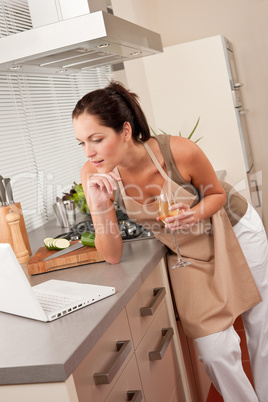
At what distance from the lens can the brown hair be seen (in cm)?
180

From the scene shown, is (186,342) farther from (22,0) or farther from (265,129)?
(265,129)

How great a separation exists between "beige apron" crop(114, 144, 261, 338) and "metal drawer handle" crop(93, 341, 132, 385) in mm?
515

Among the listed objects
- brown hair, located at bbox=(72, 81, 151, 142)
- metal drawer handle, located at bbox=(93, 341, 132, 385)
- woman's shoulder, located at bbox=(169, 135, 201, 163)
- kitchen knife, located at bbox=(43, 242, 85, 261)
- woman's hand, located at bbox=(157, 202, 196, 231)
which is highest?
brown hair, located at bbox=(72, 81, 151, 142)

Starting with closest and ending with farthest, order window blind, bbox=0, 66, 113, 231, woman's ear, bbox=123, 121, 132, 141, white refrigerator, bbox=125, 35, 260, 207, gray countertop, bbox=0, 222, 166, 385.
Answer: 1. gray countertop, bbox=0, 222, 166, 385
2. woman's ear, bbox=123, 121, 132, 141
3. window blind, bbox=0, 66, 113, 231
4. white refrigerator, bbox=125, 35, 260, 207

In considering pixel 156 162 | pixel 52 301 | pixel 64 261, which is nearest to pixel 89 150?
pixel 156 162

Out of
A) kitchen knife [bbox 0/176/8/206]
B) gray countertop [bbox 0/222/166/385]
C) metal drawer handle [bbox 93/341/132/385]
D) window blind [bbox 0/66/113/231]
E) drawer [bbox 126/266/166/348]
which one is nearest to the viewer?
gray countertop [bbox 0/222/166/385]

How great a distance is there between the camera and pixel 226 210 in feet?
7.08

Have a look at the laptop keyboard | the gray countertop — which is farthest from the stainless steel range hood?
the laptop keyboard

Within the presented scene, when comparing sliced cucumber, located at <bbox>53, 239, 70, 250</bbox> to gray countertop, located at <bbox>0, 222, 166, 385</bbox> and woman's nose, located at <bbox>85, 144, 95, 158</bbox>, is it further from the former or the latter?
woman's nose, located at <bbox>85, 144, 95, 158</bbox>

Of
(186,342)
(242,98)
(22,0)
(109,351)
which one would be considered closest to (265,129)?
(242,98)

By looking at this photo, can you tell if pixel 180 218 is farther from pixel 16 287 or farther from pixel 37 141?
pixel 37 141

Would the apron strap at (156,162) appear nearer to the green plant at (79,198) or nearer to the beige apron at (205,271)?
the beige apron at (205,271)

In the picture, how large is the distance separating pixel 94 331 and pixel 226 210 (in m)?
1.06

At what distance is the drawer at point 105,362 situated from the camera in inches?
47.4
